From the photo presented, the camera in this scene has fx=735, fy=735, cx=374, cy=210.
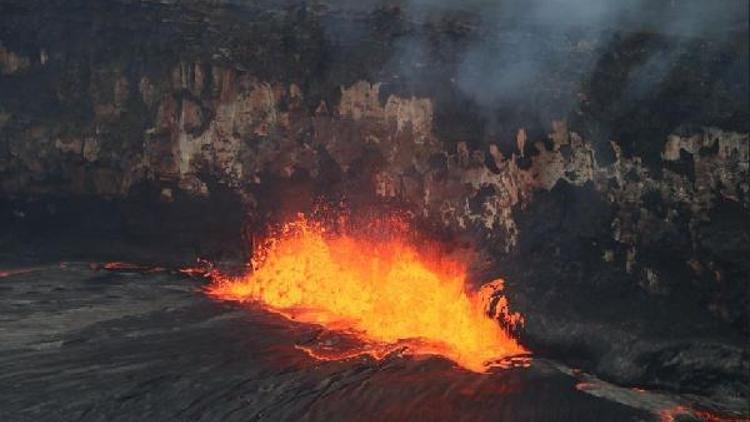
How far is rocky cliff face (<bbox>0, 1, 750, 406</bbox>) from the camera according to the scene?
5.94 metres

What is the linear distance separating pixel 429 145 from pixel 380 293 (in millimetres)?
1630

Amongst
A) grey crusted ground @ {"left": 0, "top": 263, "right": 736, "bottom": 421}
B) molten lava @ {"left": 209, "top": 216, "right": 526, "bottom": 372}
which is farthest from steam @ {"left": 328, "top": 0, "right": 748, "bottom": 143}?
grey crusted ground @ {"left": 0, "top": 263, "right": 736, "bottom": 421}

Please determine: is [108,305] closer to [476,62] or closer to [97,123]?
[97,123]

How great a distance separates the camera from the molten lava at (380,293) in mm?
6547

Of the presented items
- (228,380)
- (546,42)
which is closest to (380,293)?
(228,380)

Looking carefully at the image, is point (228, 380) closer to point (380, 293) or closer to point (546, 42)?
point (380, 293)

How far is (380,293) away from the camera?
7625 mm

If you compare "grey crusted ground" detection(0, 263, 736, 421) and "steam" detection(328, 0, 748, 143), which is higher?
"steam" detection(328, 0, 748, 143)

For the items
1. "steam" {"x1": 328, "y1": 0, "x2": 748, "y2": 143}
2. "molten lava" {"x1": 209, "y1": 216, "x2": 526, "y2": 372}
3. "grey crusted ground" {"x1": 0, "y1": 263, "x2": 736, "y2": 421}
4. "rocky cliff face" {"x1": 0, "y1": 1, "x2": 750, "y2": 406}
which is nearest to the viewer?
"grey crusted ground" {"x1": 0, "y1": 263, "x2": 736, "y2": 421}

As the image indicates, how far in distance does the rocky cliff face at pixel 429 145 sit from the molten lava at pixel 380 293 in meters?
0.32

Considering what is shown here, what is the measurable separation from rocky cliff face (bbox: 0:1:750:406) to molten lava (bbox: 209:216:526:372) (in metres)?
0.32

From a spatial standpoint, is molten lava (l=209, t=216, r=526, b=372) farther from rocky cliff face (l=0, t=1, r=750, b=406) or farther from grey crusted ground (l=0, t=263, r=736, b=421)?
grey crusted ground (l=0, t=263, r=736, b=421)

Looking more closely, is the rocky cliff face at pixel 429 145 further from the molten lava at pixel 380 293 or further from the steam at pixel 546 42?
the molten lava at pixel 380 293

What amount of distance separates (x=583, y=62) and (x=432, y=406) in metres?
3.50
